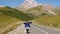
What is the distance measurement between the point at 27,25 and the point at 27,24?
112mm

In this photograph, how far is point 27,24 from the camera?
25188 millimetres

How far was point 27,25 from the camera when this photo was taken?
25156 millimetres
